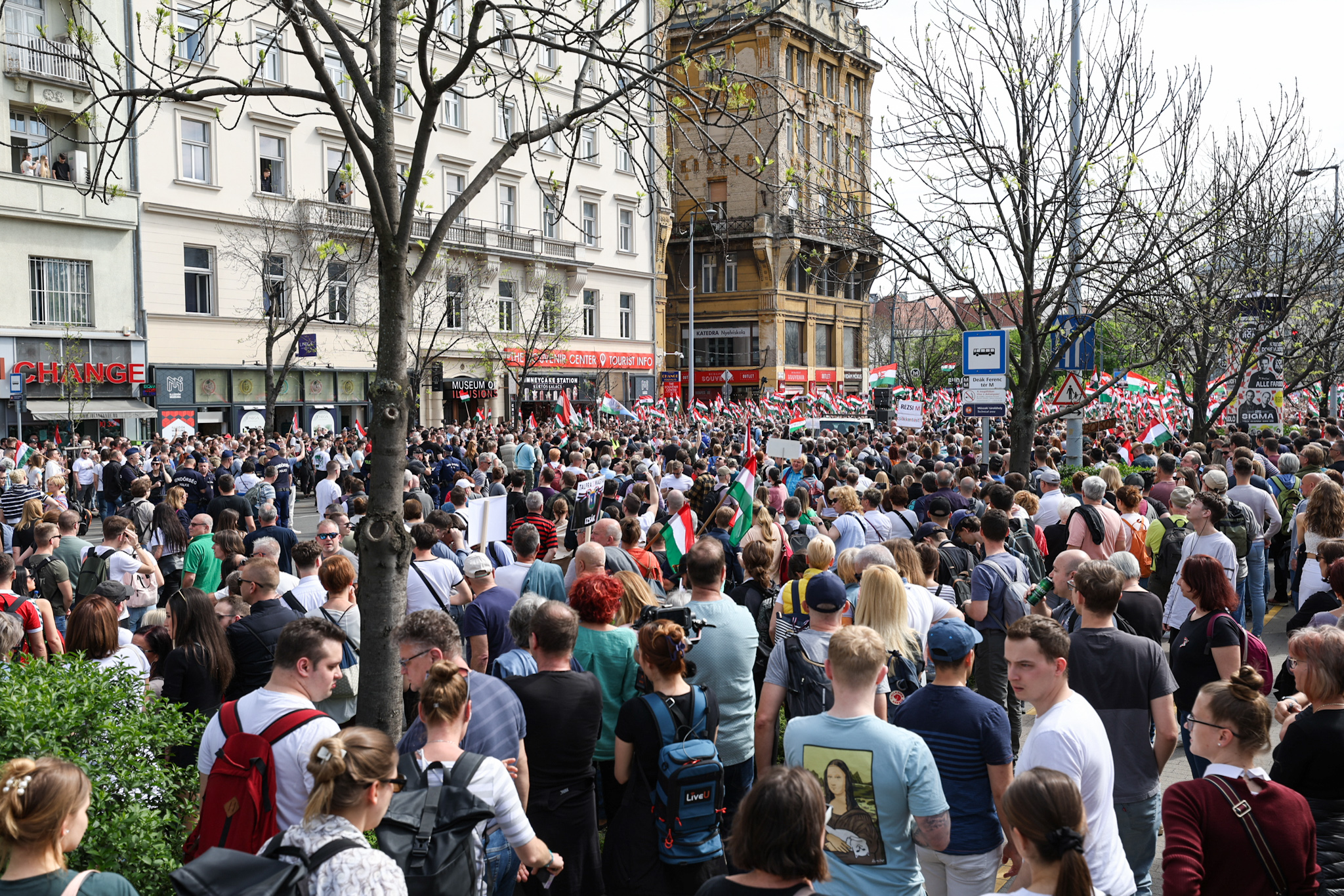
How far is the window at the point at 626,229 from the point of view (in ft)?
163

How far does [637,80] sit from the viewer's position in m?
5.73

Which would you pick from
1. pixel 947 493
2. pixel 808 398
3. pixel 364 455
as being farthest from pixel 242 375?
pixel 947 493

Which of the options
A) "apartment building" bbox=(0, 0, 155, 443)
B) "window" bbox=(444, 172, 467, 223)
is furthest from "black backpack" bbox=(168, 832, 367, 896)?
"window" bbox=(444, 172, 467, 223)

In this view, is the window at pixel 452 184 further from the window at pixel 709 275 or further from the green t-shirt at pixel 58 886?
the green t-shirt at pixel 58 886

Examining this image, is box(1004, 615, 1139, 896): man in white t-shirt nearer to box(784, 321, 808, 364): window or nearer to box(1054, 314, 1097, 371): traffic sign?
box(1054, 314, 1097, 371): traffic sign

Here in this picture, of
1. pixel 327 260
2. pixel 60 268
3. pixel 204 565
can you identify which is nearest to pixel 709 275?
pixel 327 260

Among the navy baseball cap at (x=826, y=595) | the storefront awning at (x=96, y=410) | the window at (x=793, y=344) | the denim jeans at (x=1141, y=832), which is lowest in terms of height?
the denim jeans at (x=1141, y=832)

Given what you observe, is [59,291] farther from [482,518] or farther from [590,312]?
[482,518]

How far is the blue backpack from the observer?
4312 mm

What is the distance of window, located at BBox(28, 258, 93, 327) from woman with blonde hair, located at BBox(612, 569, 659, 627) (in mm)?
28575

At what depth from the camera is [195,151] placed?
33.0 metres

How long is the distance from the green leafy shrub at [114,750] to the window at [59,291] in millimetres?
28888

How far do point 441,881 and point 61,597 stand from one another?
6.98 metres

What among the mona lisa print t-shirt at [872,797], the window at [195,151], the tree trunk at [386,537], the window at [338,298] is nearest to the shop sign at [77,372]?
the window at [195,151]
